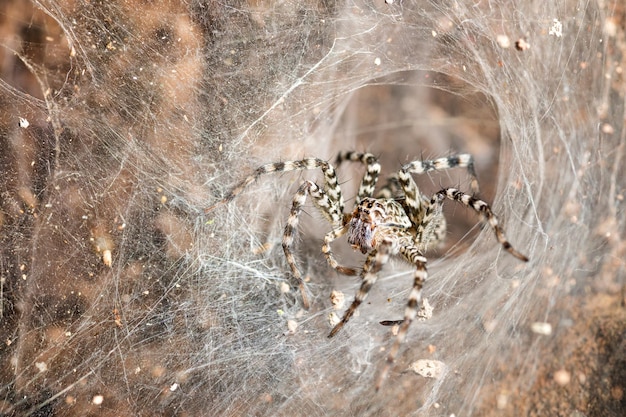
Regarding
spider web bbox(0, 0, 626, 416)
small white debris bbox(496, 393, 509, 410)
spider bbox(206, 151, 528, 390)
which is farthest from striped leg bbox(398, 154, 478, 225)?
small white debris bbox(496, 393, 509, 410)

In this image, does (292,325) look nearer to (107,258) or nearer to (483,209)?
(107,258)

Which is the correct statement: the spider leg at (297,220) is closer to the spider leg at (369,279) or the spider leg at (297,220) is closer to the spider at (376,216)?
the spider at (376,216)

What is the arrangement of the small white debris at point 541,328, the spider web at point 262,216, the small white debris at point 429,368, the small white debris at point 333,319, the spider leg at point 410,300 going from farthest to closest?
the small white debris at point 541,328, the small white debris at point 333,319, the small white debris at point 429,368, the spider web at point 262,216, the spider leg at point 410,300

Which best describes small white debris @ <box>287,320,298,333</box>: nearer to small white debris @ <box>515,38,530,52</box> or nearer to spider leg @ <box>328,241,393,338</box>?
spider leg @ <box>328,241,393,338</box>

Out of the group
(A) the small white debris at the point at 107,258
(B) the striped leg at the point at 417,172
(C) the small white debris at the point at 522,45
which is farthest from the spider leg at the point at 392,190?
(A) the small white debris at the point at 107,258

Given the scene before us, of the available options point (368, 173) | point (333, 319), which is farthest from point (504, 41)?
point (333, 319)

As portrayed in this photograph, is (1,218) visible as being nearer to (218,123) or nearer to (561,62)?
(218,123)

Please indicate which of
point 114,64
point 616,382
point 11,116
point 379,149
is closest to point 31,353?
point 11,116
